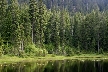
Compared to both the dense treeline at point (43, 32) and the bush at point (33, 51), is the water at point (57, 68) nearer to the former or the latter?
the dense treeline at point (43, 32)

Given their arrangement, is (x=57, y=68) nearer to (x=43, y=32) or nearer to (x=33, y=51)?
(x=33, y=51)

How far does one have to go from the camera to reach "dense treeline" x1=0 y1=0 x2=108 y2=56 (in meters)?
83.4

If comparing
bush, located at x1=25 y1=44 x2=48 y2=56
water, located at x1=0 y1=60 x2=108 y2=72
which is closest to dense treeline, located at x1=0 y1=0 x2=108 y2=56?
bush, located at x1=25 y1=44 x2=48 y2=56

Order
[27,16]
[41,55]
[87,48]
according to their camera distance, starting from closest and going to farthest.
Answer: [41,55]
[27,16]
[87,48]

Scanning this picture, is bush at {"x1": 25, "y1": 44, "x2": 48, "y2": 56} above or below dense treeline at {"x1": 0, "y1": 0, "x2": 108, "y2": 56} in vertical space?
below

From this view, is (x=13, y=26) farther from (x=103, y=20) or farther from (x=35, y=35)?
(x=103, y=20)

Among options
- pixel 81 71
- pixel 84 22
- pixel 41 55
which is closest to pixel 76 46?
pixel 84 22

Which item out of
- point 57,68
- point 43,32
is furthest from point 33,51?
point 57,68

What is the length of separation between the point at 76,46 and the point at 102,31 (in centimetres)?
1305

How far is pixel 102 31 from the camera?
107312 mm

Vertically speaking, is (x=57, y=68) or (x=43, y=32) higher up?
(x=43, y=32)

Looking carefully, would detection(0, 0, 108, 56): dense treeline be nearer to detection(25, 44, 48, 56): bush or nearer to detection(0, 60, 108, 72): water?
detection(25, 44, 48, 56): bush

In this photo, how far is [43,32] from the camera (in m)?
105

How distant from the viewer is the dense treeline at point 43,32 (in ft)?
Result: 274
